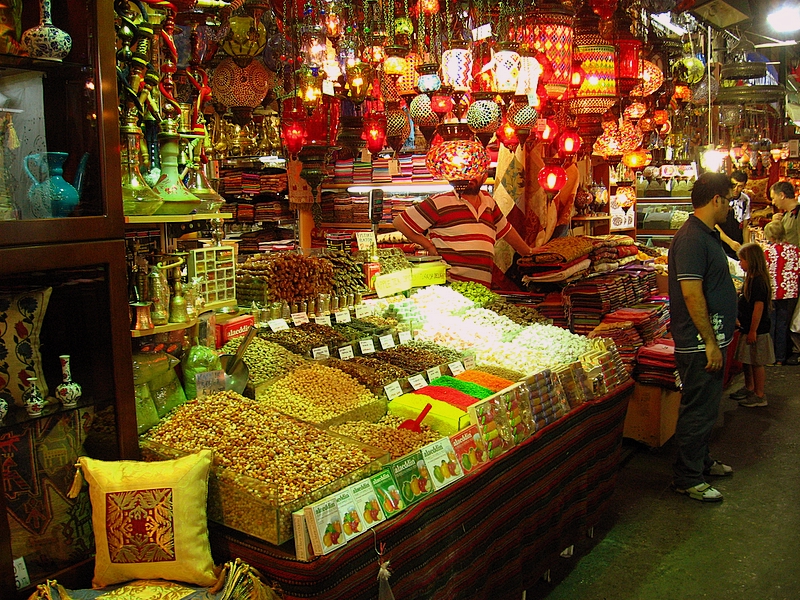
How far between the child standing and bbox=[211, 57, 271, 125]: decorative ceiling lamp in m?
4.03

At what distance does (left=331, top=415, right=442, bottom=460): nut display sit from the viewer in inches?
95.9

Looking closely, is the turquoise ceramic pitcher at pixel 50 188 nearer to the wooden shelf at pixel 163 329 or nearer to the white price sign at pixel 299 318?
the wooden shelf at pixel 163 329

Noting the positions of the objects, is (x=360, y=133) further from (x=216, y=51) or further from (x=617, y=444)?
(x=617, y=444)

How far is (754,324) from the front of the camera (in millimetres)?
5742

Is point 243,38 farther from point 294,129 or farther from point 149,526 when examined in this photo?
point 149,526

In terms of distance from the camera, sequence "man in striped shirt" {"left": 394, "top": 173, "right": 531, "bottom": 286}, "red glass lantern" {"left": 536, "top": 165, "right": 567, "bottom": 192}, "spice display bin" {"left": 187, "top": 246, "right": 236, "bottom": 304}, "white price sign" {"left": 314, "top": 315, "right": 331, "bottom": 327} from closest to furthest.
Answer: "spice display bin" {"left": 187, "top": 246, "right": 236, "bottom": 304}, "white price sign" {"left": 314, "top": 315, "right": 331, "bottom": 327}, "red glass lantern" {"left": 536, "top": 165, "right": 567, "bottom": 192}, "man in striped shirt" {"left": 394, "top": 173, "right": 531, "bottom": 286}

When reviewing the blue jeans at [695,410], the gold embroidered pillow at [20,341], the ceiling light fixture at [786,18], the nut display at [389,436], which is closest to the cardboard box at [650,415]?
the blue jeans at [695,410]

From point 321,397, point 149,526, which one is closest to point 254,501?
point 149,526

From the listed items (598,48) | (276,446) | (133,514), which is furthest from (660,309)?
(133,514)

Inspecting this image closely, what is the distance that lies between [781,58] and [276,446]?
9.60 meters

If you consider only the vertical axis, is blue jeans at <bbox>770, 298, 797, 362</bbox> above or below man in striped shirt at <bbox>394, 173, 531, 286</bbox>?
below

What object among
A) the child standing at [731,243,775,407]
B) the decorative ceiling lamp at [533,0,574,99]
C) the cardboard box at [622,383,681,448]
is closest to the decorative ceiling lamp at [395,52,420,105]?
the decorative ceiling lamp at [533,0,574,99]

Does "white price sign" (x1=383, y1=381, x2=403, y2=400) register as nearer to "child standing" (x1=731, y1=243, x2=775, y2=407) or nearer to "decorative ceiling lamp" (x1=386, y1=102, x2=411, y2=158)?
"decorative ceiling lamp" (x1=386, y1=102, x2=411, y2=158)

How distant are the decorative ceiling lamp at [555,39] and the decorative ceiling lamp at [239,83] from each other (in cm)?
154
